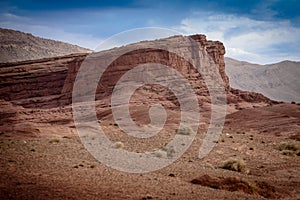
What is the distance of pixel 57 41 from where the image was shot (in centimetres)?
15100

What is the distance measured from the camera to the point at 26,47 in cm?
12488

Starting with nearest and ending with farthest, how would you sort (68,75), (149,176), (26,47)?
(149,176), (68,75), (26,47)

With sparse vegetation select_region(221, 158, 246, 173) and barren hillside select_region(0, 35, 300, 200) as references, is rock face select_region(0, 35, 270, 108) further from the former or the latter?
sparse vegetation select_region(221, 158, 246, 173)

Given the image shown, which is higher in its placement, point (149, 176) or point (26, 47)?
point (26, 47)

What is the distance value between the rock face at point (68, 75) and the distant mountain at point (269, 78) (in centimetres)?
8302

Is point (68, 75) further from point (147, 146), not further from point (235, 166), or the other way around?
point (235, 166)

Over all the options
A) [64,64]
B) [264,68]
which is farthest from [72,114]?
[264,68]

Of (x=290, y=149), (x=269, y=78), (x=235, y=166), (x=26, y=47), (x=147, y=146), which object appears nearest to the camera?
(x=235, y=166)

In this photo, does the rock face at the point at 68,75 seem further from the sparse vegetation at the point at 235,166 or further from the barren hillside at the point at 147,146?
the sparse vegetation at the point at 235,166

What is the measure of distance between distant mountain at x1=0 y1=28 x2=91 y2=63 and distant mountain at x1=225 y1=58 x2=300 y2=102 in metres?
79.2

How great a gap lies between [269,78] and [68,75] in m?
123

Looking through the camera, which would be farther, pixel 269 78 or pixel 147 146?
pixel 269 78

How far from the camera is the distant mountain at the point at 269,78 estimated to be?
142 m

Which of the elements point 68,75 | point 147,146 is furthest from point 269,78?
point 147,146
